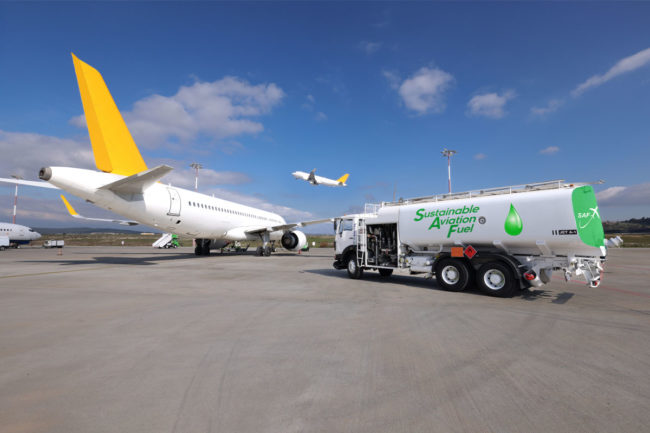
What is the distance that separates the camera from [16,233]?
45.4 metres

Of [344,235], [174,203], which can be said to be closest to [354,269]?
[344,235]

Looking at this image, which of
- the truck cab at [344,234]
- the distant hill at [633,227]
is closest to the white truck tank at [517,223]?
the truck cab at [344,234]

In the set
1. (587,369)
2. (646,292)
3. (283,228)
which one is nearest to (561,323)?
(587,369)

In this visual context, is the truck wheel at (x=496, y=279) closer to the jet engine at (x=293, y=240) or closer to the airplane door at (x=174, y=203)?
the airplane door at (x=174, y=203)

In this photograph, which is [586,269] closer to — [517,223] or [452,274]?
[517,223]

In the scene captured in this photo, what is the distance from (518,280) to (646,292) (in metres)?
4.52

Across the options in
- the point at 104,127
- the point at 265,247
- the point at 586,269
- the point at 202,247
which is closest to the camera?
the point at 586,269

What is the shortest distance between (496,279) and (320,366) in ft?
23.5

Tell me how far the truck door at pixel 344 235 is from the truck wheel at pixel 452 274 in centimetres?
397

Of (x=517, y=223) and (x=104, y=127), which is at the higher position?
(x=104, y=127)

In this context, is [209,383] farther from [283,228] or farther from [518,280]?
[283,228]

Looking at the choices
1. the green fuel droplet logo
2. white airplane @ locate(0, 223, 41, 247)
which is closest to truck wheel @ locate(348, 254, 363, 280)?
the green fuel droplet logo

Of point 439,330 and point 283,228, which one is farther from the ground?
point 283,228

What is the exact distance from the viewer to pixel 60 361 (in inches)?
152
